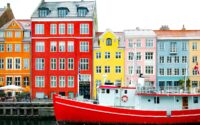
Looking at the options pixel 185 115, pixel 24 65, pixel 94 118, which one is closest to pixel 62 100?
pixel 94 118

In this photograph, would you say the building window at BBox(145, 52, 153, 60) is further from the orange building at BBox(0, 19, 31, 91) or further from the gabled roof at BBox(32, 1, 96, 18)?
the orange building at BBox(0, 19, 31, 91)

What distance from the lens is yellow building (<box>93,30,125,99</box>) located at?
72.1m

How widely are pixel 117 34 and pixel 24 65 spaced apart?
1397 centimetres

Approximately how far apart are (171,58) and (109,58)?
8.55m

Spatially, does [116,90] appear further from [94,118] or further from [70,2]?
[70,2]

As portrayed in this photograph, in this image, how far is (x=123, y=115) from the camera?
161ft

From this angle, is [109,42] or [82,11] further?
[82,11]

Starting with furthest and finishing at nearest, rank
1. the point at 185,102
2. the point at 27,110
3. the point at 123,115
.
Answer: the point at 27,110 → the point at 185,102 → the point at 123,115

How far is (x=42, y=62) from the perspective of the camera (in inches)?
2872

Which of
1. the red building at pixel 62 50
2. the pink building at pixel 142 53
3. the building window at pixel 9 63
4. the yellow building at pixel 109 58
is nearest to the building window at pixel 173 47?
the pink building at pixel 142 53

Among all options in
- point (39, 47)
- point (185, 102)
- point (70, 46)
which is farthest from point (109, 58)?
point (185, 102)

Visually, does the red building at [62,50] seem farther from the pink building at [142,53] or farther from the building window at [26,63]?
the pink building at [142,53]

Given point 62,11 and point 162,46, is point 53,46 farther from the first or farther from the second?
point 162,46

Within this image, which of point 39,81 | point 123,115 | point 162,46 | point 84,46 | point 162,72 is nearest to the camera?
point 123,115
